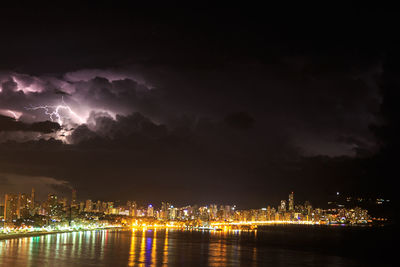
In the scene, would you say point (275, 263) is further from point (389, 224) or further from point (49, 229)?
point (389, 224)

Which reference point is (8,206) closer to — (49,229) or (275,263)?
(49,229)

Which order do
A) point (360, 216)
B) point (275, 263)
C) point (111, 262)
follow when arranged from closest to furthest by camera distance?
point (111, 262) < point (275, 263) < point (360, 216)

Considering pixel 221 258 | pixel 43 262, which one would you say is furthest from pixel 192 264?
pixel 43 262

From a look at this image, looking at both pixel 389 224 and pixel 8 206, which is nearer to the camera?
pixel 8 206

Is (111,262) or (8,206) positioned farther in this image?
(8,206)

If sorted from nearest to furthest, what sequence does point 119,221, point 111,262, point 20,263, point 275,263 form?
point 20,263, point 111,262, point 275,263, point 119,221

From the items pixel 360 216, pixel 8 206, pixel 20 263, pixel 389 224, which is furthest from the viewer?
pixel 360 216

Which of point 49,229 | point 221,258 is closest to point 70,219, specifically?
point 49,229

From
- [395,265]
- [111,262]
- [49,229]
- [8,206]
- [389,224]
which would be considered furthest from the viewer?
[389,224]
